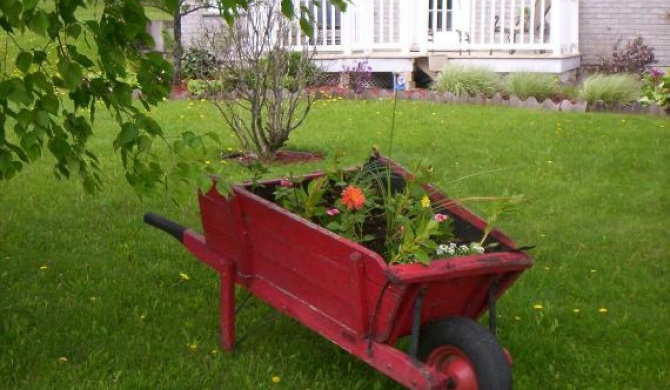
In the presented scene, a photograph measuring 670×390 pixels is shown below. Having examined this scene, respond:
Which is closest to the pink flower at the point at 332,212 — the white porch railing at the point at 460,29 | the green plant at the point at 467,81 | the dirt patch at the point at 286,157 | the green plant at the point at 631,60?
the dirt patch at the point at 286,157

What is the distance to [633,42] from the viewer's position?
15281 mm

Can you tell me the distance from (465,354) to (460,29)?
11905 mm

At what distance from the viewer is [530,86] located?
12281 mm

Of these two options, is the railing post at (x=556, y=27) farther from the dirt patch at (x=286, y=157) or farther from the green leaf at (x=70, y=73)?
the green leaf at (x=70, y=73)

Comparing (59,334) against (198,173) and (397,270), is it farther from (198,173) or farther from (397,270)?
(397,270)

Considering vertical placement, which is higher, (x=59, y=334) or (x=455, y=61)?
(x=455, y=61)

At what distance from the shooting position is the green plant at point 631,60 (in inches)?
578

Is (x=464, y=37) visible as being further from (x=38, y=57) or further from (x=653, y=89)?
(x=38, y=57)

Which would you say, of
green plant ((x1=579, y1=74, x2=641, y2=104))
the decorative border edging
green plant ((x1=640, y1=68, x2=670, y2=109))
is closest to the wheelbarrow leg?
green plant ((x1=640, y1=68, x2=670, y2=109))

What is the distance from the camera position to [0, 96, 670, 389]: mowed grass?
4008 millimetres

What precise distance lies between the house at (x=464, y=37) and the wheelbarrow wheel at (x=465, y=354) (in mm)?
10716

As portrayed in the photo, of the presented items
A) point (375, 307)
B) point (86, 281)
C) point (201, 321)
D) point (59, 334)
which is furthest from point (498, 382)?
point (86, 281)

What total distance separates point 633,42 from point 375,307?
13309 millimetres

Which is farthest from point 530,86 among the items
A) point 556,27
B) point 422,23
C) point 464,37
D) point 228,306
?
point 228,306
